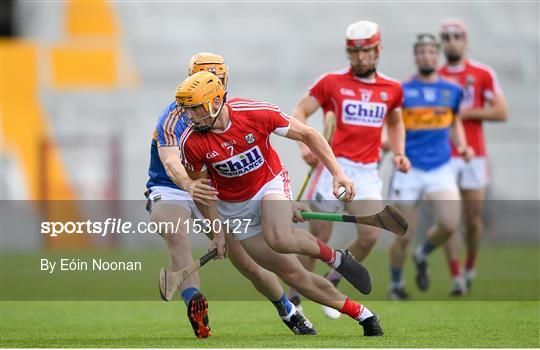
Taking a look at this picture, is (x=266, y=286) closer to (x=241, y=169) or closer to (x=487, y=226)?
(x=241, y=169)

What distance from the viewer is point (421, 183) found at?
11.6 meters

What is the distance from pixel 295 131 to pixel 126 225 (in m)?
10.6

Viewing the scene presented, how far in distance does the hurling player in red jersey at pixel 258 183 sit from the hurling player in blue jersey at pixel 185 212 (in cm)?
17

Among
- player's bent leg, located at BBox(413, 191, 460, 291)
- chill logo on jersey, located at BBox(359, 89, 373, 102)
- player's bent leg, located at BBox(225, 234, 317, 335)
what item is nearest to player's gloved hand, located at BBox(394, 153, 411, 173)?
chill logo on jersey, located at BBox(359, 89, 373, 102)

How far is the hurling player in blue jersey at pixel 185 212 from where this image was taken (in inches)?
323

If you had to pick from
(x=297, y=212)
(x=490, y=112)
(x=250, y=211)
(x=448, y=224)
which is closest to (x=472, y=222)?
(x=490, y=112)

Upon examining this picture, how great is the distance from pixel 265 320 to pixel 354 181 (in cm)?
129

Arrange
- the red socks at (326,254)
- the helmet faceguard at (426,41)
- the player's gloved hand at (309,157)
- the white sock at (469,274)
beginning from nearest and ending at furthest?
the red socks at (326,254) < the player's gloved hand at (309,157) < the helmet faceguard at (426,41) < the white sock at (469,274)

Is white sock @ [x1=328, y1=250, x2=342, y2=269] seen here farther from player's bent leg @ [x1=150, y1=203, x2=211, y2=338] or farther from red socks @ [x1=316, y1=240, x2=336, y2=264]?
player's bent leg @ [x1=150, y1=203, x2=211, y2=338]

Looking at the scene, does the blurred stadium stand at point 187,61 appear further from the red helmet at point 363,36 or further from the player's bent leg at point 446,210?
the red helmet at point 363,36

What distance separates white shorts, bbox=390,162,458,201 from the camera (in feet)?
38.0

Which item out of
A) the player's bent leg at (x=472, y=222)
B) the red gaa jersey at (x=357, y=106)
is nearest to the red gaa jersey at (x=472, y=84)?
the player's bent leg at (x=472, y=222)

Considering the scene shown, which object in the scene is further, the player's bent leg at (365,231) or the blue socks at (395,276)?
the blue socks at (395,276)

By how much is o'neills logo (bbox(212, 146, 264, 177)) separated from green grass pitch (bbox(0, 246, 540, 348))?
108 cm
